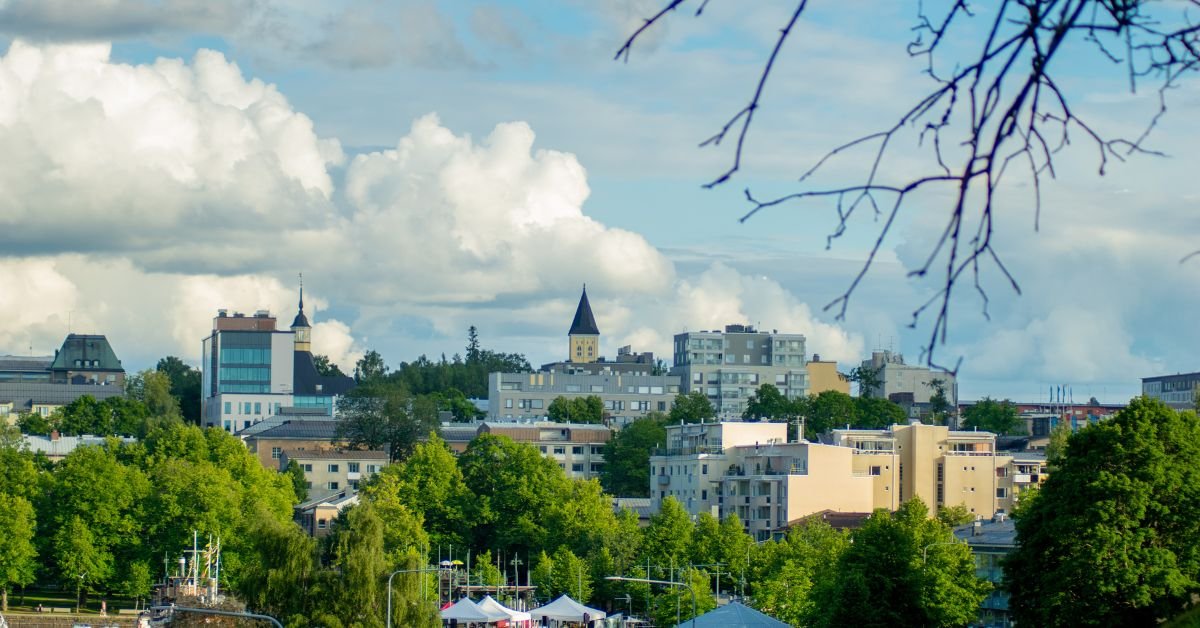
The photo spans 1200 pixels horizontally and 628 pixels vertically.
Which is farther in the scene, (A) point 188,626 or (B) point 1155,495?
(A) point 188,626

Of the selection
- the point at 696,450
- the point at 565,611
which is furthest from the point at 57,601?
the point at 696,450

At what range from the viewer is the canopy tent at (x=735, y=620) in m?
57.8

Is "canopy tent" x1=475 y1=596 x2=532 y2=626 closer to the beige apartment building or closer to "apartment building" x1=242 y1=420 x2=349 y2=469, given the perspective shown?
the beige apartment building

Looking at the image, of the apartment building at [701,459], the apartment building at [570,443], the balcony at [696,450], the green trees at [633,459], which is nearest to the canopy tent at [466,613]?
the apartment building at [701,459]

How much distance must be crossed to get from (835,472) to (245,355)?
98482 millimetres

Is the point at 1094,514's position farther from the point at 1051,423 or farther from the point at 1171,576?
the point at 1051,423

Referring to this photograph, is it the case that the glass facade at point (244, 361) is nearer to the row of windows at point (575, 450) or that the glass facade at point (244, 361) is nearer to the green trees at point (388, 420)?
the green trees at point (388, 420)

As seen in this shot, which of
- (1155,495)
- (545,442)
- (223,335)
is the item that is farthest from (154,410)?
(1155,495)

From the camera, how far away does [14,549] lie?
98.2 m

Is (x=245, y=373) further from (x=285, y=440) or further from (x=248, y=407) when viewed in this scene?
(x=285, y=440)

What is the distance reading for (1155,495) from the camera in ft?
177

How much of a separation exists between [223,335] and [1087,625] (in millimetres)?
155294

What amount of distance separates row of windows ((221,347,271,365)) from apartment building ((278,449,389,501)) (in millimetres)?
43160

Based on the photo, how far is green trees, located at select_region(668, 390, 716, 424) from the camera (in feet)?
563
